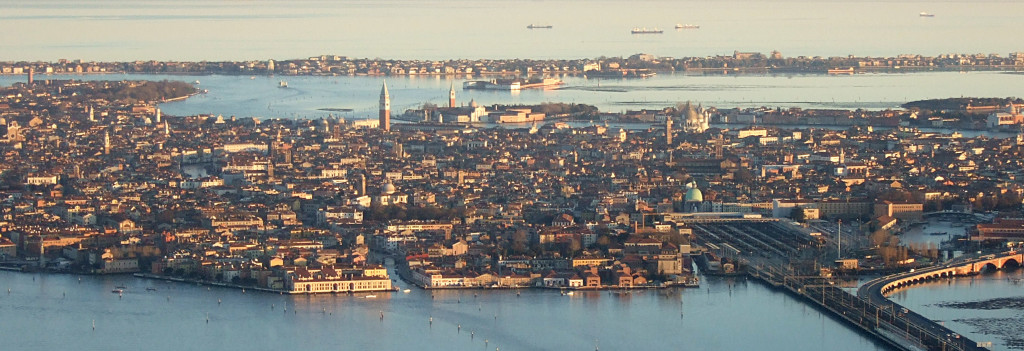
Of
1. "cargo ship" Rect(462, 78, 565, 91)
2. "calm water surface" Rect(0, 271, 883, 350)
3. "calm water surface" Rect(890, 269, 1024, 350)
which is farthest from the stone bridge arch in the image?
"cargo ship" Rect(462, 78, 565, 91)

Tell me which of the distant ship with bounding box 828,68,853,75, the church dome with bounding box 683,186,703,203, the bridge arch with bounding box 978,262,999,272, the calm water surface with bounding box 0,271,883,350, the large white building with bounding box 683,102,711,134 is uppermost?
the church dome with bounding box 683,186,703,203

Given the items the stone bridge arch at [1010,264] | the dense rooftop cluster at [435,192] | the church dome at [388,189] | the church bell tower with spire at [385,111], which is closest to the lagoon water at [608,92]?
the church bell tower with spire at [385,111]

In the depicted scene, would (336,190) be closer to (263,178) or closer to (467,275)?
(263,178)

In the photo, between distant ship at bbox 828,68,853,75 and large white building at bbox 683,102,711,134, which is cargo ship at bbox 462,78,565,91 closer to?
distant ship at bbox 828,68,853,75

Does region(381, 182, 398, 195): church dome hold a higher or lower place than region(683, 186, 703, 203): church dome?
lower

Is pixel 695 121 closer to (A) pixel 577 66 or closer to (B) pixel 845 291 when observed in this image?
(B) pixel 845 291
